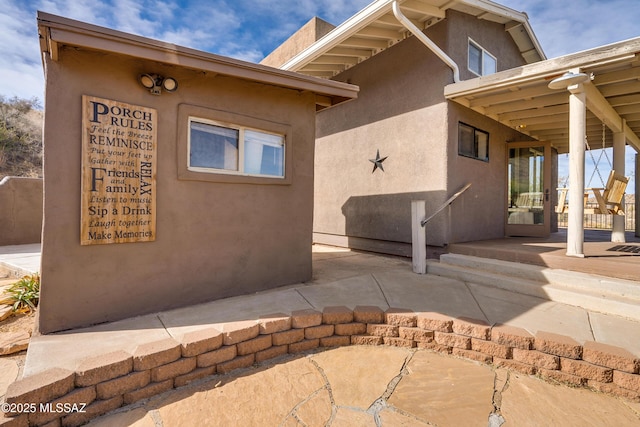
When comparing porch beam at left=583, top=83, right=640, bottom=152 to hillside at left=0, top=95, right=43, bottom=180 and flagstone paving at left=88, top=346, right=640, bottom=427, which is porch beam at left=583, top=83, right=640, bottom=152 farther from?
hillside at left=0, top=95, right=43, bottom=180

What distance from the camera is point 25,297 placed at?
144 inches

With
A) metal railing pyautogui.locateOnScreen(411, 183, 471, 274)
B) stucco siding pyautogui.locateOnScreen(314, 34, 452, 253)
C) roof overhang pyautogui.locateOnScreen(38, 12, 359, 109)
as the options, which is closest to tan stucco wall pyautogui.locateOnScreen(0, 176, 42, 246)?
roof overhang pyautogui.locateOnScreen(38, 12, 359, 109)

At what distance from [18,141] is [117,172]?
85.2ft

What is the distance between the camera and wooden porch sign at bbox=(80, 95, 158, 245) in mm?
2996

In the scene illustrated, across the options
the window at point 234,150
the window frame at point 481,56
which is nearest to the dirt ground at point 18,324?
the window at point 234,150

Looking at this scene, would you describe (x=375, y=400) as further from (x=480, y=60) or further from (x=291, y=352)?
(x=480, y=60)

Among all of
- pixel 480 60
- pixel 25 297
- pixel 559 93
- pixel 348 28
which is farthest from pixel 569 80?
pixel 25 297

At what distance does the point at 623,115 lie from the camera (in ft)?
20.7

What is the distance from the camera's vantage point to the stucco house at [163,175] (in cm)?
289

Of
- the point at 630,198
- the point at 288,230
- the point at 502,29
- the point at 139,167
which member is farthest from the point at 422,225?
the point at 630,198

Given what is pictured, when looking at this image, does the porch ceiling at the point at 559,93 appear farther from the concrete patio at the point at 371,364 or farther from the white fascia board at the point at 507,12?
the concrete patio at the point at 371,364

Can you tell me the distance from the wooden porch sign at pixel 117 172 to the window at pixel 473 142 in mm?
5545

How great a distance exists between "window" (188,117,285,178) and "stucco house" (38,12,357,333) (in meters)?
0.02

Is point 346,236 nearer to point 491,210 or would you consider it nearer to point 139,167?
point 491,210
